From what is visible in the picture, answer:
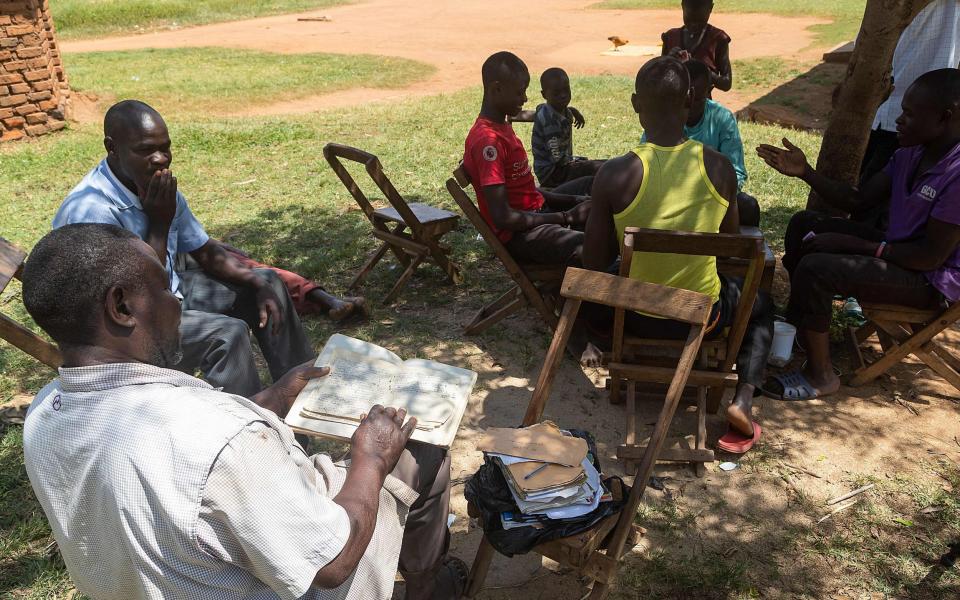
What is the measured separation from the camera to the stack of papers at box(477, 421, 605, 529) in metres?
2.45

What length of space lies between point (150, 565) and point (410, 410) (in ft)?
3.22

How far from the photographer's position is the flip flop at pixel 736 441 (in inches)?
143

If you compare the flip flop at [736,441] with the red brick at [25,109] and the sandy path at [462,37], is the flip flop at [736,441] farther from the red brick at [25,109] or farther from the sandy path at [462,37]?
the sandy path at [462,37]

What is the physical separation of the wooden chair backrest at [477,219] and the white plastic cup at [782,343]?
1.57 m

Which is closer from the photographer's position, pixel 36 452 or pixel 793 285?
pixel 36 452

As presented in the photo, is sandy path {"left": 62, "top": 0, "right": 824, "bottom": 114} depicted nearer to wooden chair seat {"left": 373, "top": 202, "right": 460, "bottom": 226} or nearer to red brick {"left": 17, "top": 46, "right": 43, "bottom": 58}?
red brick {"left": 17, "top": 46, "right": 43, "bottom": 58}

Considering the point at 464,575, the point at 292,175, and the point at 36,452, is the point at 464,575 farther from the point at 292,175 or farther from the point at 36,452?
the point at 292,175

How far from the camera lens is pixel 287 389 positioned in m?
2.58

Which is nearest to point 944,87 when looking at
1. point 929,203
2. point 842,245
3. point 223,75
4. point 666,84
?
point 929,203

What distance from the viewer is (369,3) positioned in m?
29.3

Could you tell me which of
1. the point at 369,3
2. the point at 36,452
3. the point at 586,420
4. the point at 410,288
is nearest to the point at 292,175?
the point at 410,288

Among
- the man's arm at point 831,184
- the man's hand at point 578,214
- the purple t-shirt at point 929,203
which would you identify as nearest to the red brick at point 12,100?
the man's hand at point 578,214

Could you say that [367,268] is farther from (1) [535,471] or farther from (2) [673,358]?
(1) [535,471]

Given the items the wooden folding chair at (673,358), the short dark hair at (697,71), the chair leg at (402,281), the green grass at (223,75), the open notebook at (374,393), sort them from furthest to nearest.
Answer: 1. the green grass at (223,75)
2. the chair leg at (402,281)
3. the short dark hair at (697,71)
4. the wooden folding chair at (673,358)
5. the open notebook at (374,393)
